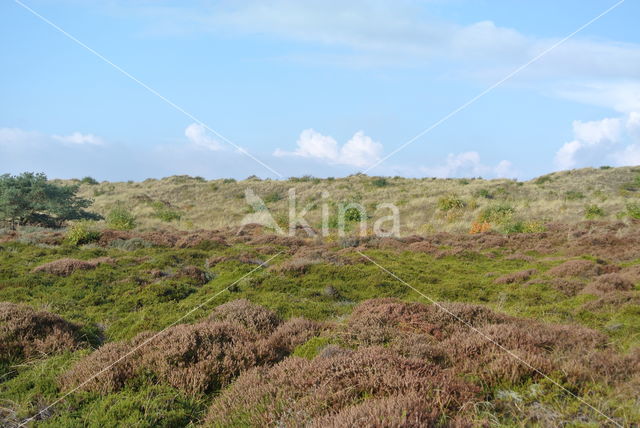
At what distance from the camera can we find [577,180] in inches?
1996

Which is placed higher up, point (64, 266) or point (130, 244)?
point (130, 244)

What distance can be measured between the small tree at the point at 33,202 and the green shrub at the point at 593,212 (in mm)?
32470

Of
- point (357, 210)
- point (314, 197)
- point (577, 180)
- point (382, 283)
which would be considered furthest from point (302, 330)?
point (577, 180)

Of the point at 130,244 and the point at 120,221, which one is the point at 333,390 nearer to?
the point at 130,244

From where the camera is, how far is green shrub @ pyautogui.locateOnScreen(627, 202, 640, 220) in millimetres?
28739

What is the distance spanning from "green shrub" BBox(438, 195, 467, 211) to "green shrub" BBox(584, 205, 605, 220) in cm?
859

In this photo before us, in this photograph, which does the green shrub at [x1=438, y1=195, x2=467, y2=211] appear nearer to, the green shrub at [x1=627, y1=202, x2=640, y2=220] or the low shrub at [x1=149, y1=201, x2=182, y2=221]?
the green shrub at [x1=627, y1=202, x2=640, y2=220]

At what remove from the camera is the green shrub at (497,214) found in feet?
102

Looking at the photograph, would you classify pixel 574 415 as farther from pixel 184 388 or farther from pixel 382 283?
pixel 382 283

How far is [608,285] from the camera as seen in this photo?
38.7 feet

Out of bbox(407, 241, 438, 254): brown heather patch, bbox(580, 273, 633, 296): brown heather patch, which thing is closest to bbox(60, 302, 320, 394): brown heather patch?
bbox(580, 273, 633, 296): brown heather patch

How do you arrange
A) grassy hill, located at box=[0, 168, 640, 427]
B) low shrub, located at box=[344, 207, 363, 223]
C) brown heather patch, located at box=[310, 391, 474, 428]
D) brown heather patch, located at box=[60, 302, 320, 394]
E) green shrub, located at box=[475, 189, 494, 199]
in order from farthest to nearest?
1. green shrub, located at box=[475, 189, 494, 199]
2. low shrub, located at box=[344, 207, 363, 223]
3. brown heather patch, located at box=[60, 302, 320, 394]
4. grassy hill, located at box=[0, 168, 640, 427]
5. brown heather patch, located at box=[310, 391, 474, 428]

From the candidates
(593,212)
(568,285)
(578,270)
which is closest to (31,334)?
(568,285)
